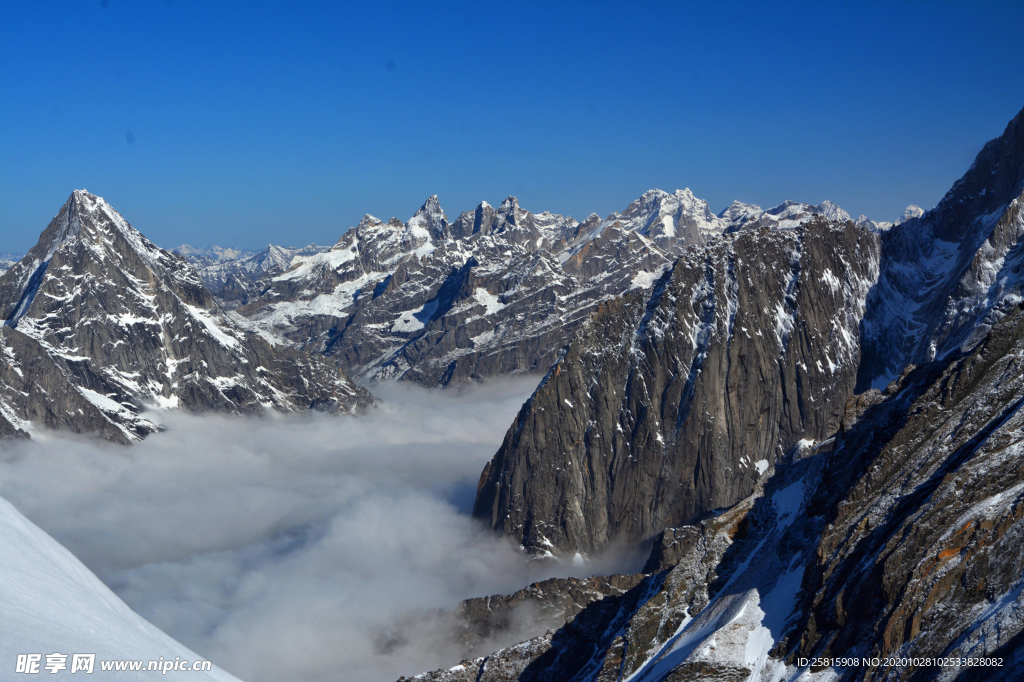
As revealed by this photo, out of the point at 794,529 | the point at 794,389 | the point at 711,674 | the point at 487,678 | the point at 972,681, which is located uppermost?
the point at 794,389

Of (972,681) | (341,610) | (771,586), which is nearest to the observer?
(972,681)

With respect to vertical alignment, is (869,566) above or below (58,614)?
below

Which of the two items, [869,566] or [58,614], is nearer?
[58,614]

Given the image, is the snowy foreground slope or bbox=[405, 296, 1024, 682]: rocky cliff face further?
bbox=[405, 296, 1024, 682]: rocky cliff face

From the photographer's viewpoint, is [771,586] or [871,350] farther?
[871,350]

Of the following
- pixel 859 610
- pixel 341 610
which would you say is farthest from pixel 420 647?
pixel 859 610

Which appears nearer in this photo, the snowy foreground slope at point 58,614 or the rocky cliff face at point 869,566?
the snowy foreground slope at point 58,614

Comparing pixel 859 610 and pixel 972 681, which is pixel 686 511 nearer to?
pixel 859 610

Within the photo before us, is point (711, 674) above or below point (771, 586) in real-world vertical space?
below
